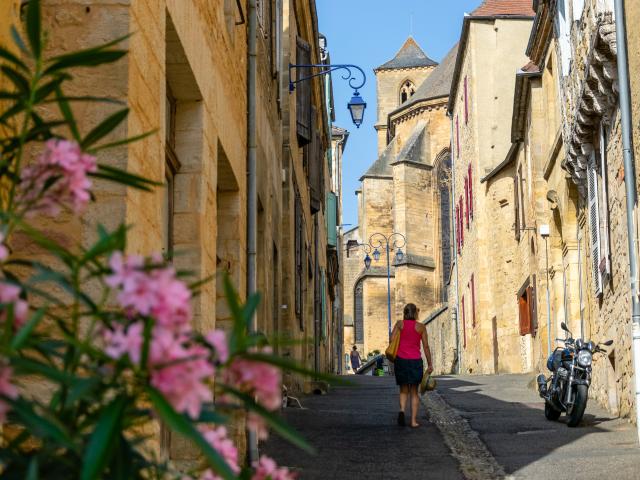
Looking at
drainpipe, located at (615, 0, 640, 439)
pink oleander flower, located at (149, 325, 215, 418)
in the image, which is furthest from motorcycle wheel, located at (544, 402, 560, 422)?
pink oleander flower, located at (149, 325, 215, 418)

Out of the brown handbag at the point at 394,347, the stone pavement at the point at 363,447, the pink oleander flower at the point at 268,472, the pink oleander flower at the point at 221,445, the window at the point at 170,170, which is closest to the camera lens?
the pink oleander flower at the point at 221,445

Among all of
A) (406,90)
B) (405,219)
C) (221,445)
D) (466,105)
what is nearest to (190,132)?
(221,445)

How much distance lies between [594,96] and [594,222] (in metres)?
2.22

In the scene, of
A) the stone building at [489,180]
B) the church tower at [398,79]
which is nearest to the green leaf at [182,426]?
the stone building at [489,180]

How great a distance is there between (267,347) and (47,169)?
0.52m

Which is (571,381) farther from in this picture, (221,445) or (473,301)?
(473,301)

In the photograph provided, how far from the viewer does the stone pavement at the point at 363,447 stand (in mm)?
8845

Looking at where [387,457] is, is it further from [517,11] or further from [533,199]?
[517,11]

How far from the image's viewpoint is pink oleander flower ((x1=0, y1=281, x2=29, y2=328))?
1911 mm

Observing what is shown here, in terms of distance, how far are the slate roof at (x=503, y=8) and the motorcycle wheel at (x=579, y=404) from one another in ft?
81.3

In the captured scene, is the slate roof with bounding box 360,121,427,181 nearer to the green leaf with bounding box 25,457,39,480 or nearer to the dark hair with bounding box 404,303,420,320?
the dark hair with bounding box 404,303,420,320

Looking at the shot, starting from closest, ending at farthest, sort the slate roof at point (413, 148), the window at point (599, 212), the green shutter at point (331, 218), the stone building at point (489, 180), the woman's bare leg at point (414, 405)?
1. the woman's bare leg at point (414, 405)
2. the window at point (599, 212)
3. the stone building at point (489, 180)
4. the green shutter at point (331, 218)
5. the slate roof at point (413, 148)

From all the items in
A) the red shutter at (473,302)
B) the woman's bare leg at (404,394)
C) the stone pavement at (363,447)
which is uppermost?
the red shutter at (473,302)

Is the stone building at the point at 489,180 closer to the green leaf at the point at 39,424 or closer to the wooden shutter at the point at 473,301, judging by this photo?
the wooden shutter at the point at 473,301
